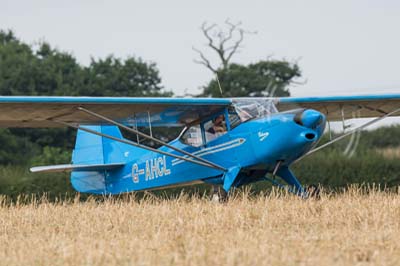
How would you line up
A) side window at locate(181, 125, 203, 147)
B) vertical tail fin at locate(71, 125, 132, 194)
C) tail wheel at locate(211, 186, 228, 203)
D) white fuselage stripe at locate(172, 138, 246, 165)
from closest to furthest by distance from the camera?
tail wheel at locate(211, 186, 228, 203) < white fuselage stripe at locate(172, 138, 246, 165) < side window at locate(181, 125, 203, 147) < vertical tail fin at locate(71, 125, 132, 194)

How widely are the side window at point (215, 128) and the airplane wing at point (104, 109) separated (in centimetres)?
15

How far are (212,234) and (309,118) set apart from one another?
16.8 feet

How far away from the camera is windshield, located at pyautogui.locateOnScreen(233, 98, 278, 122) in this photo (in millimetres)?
13836

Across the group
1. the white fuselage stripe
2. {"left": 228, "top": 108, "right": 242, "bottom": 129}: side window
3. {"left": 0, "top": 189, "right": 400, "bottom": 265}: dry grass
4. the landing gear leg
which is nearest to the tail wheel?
the landing gear leg

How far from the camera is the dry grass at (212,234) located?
6523 millimetres

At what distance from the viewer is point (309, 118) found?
502 inches

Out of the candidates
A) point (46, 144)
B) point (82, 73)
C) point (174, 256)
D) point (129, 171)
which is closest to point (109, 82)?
point (82, 73)

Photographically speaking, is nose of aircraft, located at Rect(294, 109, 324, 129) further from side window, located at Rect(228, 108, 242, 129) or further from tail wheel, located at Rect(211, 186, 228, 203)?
tail wheel, located at Rect(211, 186, 228, 203)

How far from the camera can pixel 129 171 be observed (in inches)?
674

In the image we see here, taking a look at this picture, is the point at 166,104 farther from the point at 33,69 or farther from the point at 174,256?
the point at 33,69

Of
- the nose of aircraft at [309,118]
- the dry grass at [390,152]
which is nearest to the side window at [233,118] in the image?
the nose of aircraft at [309,118]

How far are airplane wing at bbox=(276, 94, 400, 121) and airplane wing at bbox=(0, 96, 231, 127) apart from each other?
56.4 inches

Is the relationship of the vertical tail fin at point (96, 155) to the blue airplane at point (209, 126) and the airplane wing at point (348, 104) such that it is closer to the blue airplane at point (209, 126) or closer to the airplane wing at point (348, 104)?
the blue airplane at point (209, 126)

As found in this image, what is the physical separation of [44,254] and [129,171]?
1004 centimetres
